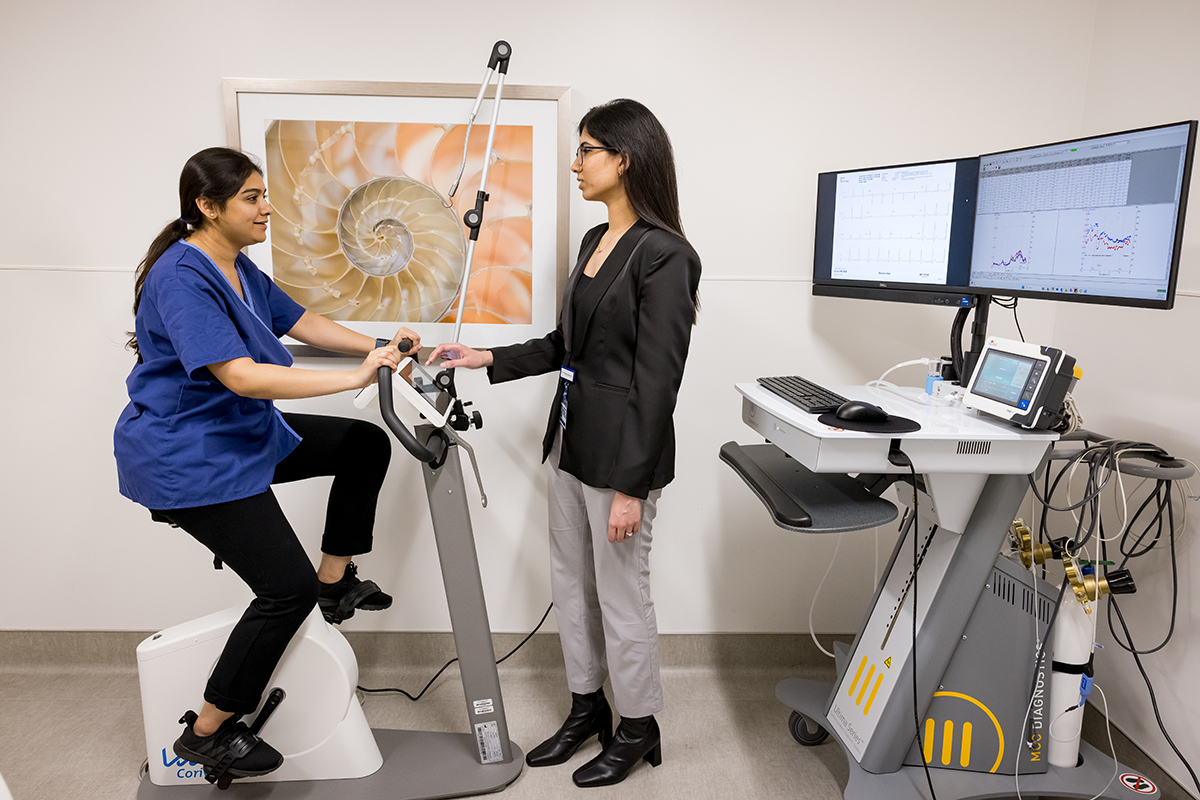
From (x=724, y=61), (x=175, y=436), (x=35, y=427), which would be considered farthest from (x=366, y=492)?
(x=724, y=61)

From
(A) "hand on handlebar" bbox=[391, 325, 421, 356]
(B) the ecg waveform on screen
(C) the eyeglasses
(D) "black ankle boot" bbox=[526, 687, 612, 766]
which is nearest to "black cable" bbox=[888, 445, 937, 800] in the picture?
(B) the ecg waveform on screen

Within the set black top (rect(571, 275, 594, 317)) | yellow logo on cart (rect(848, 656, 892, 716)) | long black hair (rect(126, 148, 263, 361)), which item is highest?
long black hair (rect(126, 148, 263, 361))

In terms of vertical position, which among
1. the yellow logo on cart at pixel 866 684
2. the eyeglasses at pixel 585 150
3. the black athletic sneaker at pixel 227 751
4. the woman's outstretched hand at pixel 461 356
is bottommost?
the black athletic sneaker at pixel 227 751

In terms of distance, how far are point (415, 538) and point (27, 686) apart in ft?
4.41

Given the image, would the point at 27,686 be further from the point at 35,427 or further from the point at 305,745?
the point at 305,745

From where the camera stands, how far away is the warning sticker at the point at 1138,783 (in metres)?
1.69

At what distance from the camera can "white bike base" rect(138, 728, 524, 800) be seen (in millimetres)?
1850

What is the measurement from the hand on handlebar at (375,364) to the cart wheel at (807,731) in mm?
1504

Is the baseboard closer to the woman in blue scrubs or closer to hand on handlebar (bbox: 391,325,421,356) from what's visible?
the woman in blue scrubs

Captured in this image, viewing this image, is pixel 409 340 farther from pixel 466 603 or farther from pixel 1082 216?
pixel 1082 216

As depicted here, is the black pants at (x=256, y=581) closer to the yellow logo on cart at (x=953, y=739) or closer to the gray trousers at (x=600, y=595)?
the gray trousers at (x=600, y=595)

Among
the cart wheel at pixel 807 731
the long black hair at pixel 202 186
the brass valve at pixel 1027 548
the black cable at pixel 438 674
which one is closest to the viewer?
the long black hair at pixel 202 186

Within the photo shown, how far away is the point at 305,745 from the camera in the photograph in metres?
1.86

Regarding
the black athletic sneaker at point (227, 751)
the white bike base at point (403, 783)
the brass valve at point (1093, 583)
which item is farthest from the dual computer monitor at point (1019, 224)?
the black athletic sneaker at point (227, 751)
